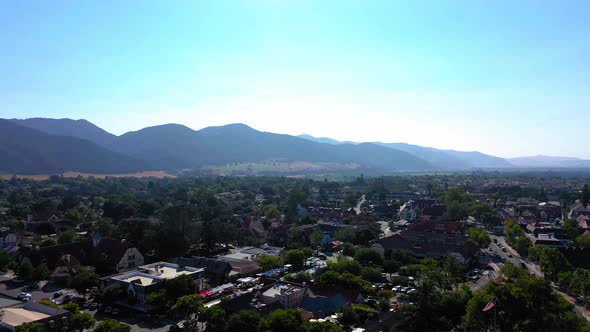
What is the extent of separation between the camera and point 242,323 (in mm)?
14594

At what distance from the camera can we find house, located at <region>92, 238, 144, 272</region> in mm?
24984

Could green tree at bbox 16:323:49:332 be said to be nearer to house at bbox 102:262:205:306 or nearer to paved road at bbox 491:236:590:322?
house at bbox 102:262:205:306

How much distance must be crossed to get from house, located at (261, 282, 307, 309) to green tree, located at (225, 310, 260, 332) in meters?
3.25

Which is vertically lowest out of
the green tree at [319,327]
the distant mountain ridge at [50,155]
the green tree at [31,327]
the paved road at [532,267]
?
the paved road at [532,267]

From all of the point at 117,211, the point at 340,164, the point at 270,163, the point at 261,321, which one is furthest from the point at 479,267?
the point at 340,164

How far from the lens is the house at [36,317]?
1512 centimetres

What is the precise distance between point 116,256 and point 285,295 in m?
12.8

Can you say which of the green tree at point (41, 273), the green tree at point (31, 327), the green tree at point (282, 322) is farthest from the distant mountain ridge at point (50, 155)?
the green tree at point (282, 322)

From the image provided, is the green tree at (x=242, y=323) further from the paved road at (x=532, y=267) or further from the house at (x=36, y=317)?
the paved road at (x=532, y=267)

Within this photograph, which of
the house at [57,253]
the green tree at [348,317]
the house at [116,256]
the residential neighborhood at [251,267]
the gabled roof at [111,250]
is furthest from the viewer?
the gabled roof at [111,250]

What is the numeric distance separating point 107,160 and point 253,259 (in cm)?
12476

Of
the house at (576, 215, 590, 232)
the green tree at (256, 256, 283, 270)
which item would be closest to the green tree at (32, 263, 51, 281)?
the green tree at (256, 256, 283, 270)

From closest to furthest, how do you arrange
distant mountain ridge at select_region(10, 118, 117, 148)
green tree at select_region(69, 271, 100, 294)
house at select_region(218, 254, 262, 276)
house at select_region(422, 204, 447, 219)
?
green tree at select_region(69, 271, 100, 294) → house at select_region(218, 254, 262, 276) → house at select_region(422, 204, 447, 219) → distant mountain ridge at select_region(10, 118, 117, 148)

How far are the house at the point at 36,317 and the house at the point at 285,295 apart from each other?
8.20m
